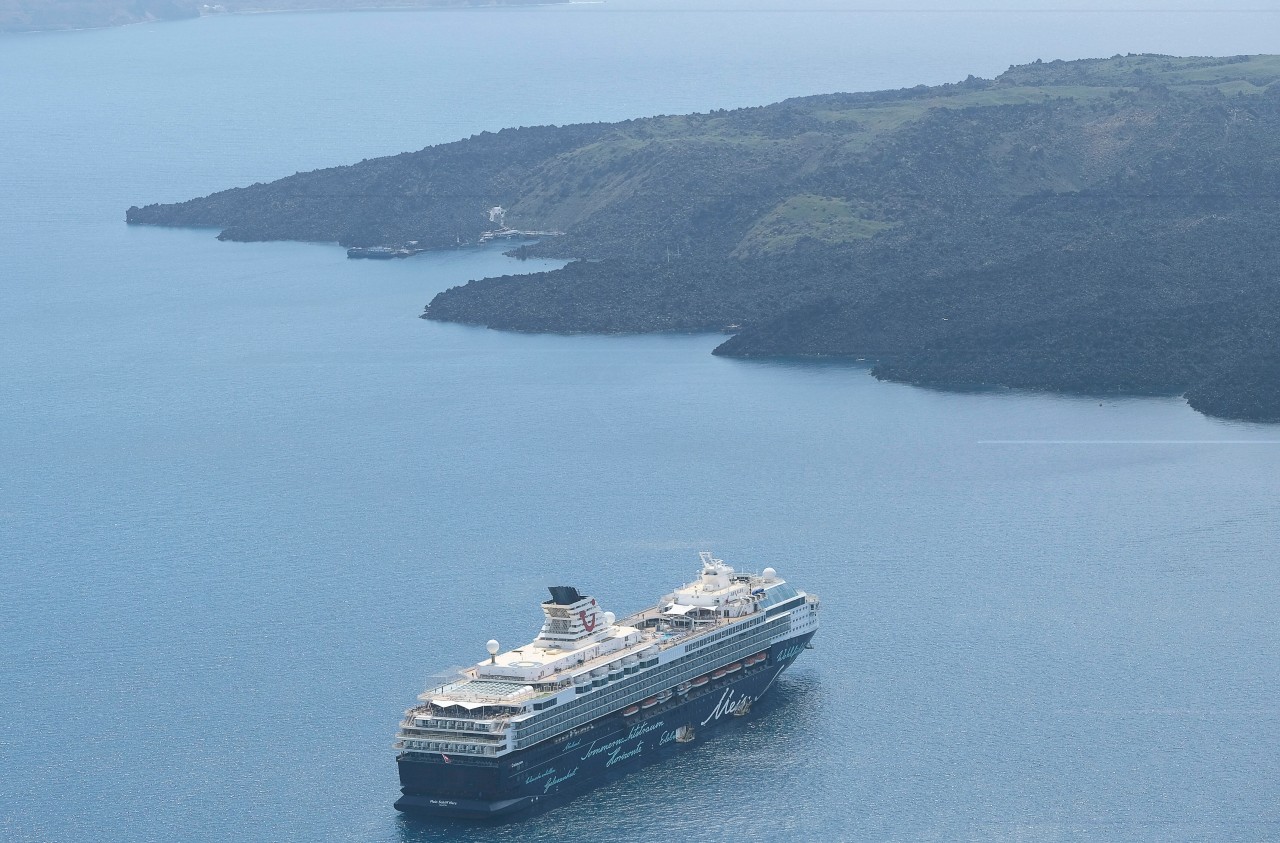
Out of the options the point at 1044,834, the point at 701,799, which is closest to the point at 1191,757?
the point at 1044,834

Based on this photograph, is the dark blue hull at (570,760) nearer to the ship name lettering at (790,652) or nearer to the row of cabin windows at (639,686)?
the row of cabin windows at (639,686)

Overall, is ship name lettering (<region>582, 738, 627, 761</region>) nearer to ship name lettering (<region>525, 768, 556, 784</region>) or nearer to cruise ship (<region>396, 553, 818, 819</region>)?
cruise ship (<region>396, 553, 818, 819</region>)

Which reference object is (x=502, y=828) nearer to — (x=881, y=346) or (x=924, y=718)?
(x=924, y=718)

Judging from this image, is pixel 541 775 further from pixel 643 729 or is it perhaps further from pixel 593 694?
pixel 643 729

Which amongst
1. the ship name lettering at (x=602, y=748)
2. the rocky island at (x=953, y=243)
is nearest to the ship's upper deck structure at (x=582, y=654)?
the ship name lettering at (x=602, y=748)

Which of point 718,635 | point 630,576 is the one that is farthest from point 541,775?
point 630,576

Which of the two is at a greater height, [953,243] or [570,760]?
[953,243]
